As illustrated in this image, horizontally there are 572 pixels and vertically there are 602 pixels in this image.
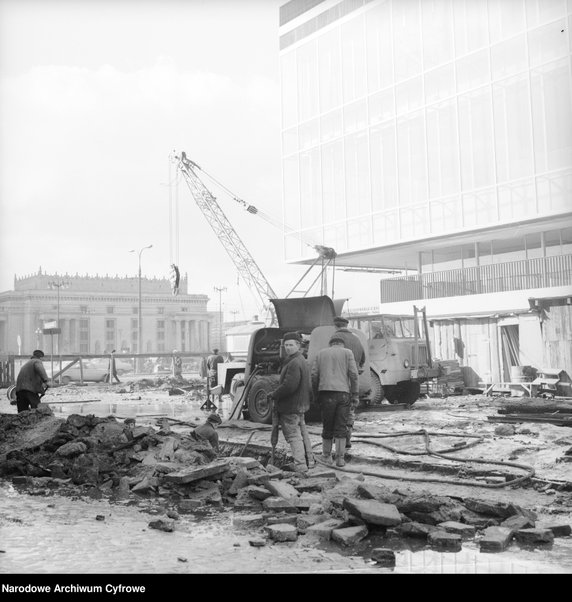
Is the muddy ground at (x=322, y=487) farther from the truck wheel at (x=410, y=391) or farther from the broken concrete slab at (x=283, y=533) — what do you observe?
the truck wheel at (x=410, y=391)

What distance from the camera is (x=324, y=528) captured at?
16.9 feet

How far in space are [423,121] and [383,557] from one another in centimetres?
2601

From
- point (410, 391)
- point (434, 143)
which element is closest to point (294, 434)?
point (410, 391)

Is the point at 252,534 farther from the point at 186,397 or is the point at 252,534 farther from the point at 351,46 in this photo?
the point at 351,46

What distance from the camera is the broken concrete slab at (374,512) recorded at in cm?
519

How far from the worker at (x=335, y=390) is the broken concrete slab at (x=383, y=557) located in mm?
3529

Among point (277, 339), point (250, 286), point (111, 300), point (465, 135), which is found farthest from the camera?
point (111, 300)

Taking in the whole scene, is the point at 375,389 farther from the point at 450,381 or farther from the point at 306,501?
the point at 306,501

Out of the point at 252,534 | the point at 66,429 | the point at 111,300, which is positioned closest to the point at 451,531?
the point at 252,534

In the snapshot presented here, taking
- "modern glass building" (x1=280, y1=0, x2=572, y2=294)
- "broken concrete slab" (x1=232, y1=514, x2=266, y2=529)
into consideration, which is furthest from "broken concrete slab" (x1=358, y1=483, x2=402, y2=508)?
"modern glass building" (x1=280, y1=0, x2=572, y2=294)

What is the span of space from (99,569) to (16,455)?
16.0ft

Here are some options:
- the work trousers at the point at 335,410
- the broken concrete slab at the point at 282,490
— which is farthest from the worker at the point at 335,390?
the broken concrete slab at the point at 282,490

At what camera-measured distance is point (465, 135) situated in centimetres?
2647

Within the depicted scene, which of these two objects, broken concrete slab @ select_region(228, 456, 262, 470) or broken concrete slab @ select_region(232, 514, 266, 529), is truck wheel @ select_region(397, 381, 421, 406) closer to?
broken concrete slab @ select_region(228, 456, 262, 470)
